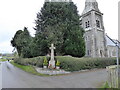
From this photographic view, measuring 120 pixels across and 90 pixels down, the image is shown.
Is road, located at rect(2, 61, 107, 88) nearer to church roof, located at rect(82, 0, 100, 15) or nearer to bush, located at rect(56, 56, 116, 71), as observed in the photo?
bush, located at rect(56, 56, 116, 71)

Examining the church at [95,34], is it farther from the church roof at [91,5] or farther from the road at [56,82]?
the road at [56,82]

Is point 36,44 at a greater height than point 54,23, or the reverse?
point 54,23

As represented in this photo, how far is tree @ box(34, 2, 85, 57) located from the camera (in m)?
13.8

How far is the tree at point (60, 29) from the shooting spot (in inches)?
543

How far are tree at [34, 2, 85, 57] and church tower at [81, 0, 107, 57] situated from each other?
24.9 ft

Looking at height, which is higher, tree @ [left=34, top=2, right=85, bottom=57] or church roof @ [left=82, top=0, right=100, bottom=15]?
church roof @ [left=82, top=0, right=100, bottom=15]

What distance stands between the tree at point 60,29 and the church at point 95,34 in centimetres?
766

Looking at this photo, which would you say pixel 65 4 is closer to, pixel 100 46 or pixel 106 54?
pixel 100 46

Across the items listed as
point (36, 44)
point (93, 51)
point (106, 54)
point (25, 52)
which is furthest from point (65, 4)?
point (106, 54)

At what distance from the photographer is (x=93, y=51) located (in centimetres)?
2125

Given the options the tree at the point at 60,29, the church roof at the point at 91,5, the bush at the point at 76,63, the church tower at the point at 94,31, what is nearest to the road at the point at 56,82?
the bush at the point at 76,63

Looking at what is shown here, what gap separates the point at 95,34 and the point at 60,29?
37.2ft

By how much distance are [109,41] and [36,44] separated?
21569mm

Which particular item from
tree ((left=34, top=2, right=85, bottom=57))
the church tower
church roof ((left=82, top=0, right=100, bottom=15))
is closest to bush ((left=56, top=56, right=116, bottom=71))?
tree ((left=34, top=2, right=85, bottom=57))
